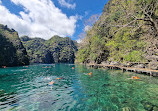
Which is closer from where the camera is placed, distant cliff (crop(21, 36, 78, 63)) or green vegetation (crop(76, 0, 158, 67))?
green vegetation (crop(76, 0, 158, 67))

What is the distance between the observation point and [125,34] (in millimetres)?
24297

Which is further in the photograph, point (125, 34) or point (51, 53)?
point (51, 53)

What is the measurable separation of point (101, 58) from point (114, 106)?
3891 centimetres

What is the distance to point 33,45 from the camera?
153m

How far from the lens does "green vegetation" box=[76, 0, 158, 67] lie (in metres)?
7.56

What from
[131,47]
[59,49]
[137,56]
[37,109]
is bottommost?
[37,109]

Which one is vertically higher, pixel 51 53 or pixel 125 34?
pixel 51 53

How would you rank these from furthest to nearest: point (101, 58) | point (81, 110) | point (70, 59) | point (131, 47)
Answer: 1. point (70, 59)
2. point (101, 58)
3. point (131, 47)
4. point (81, 110)

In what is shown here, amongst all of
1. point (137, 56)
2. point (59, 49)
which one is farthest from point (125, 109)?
point (59, 49)

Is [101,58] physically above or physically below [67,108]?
above

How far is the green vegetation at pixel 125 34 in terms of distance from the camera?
24.8ft

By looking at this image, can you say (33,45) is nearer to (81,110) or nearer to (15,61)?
(15,61)

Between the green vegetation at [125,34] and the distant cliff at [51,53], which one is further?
the distant cliff at [51,53]

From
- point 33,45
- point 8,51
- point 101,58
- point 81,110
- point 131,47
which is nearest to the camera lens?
point 81,110
